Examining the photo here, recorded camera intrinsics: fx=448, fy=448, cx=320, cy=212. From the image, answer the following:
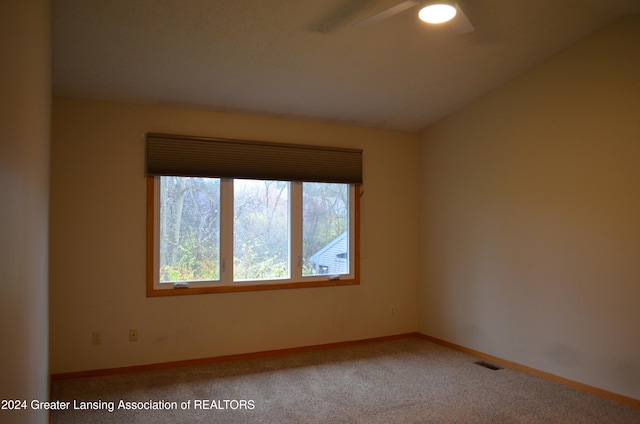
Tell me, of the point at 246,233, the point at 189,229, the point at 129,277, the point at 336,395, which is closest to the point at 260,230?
the point at 246,233

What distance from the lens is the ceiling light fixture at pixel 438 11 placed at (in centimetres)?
239

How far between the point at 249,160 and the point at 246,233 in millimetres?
724

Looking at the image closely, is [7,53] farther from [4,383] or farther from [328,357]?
[328,357]

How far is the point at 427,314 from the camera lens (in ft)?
17.0

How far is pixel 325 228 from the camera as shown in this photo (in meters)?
4.86

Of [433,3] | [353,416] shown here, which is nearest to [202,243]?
[353,416]

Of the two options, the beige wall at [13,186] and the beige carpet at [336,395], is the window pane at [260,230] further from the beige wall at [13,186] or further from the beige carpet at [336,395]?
A: the beige wall at [13,186]

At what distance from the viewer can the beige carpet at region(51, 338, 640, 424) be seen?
3066 mm

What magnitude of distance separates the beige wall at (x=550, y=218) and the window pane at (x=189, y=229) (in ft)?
8.12

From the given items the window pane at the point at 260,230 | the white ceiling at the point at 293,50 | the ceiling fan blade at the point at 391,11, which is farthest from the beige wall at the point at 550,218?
the ceiling fan blade at the point at 391,11

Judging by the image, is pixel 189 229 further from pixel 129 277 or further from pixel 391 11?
pixel 391 11

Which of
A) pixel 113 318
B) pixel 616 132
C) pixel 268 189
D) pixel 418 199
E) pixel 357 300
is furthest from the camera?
pixel 418 199

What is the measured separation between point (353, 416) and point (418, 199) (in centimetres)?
291

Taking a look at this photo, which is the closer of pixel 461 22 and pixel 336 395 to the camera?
pixel 461 22
